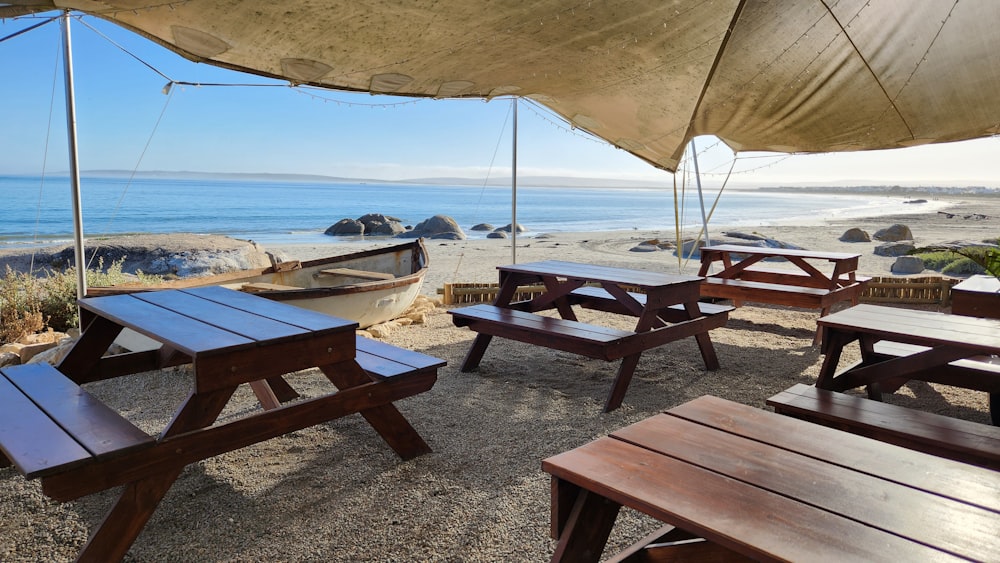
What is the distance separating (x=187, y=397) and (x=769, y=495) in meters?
2.17

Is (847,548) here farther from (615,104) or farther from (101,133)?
(101,133)

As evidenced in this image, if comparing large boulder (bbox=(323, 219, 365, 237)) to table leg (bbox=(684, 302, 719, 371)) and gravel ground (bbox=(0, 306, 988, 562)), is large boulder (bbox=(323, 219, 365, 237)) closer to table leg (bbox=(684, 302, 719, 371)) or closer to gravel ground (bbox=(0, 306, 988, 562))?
gravel ground (bbox=(0, 306, 988, 562))

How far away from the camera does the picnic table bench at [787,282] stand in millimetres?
5602

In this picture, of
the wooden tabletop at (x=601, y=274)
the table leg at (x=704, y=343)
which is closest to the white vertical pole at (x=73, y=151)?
the wooden tabletop at (x=601, y=274)

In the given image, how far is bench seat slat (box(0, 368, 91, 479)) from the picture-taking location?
183 cm

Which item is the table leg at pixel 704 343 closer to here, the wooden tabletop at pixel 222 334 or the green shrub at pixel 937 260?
the wooden tabletop at pixel 222 334

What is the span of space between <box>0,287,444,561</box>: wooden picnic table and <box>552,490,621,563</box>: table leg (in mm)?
1324

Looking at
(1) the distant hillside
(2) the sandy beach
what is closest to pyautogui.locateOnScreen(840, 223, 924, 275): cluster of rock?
(2) the sandy beach

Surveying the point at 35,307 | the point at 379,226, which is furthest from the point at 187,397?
the point at 379,226

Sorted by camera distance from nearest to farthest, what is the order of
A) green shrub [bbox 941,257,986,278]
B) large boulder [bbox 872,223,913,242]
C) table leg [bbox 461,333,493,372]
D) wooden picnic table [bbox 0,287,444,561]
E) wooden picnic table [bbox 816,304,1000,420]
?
wooden picnic table [bbox 0,287,444,561]
wooden picnic table [bbox 816,304,1000,420]
table leg [bbox 461,333,493,372]
green shrub [bbox 941,257,986,278]
large boulder [bbox 872,223,913,242]

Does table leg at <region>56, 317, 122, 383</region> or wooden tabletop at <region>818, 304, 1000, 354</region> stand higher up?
wooden tabletop at <region>818, 304, 1000, 354</region>

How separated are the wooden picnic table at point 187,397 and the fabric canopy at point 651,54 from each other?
1618mm

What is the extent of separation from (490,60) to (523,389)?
265 centimetres

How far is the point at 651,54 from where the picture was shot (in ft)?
16.7
